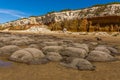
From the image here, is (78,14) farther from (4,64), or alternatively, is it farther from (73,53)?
(4,64)

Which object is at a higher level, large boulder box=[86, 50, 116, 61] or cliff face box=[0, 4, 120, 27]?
cliff face box=[0, 4, 120, 27]

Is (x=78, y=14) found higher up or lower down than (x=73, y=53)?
higher up

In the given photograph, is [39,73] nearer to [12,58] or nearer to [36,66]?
[36,66]

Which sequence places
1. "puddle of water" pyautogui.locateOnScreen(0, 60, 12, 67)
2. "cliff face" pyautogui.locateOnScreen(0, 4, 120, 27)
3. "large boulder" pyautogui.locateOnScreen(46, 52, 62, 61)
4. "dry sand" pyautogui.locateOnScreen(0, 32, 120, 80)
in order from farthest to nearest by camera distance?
"cliff face" pyautogui.locateOnScreen(0, 4, 120, 27) → "large boulder" pyautogui.locateOnScreen(46, 52, 62, 61) → "puddle of water" pyautogui.locateOnScreen(0, 60, 12, 67) → "dry sand" pyautogui.locateOnScreen(0, 32, 120, 80)

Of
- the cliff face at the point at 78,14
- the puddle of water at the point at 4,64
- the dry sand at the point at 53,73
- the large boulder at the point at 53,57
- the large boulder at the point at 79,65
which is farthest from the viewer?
the cliff face at the point at 78,14

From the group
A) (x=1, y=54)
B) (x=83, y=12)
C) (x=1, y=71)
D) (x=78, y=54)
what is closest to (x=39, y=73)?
(x=1, y=71)

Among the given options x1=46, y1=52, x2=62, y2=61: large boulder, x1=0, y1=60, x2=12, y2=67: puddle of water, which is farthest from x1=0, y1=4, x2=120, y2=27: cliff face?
x1=0, y1=60, x2=12, y2=67: puddle of water

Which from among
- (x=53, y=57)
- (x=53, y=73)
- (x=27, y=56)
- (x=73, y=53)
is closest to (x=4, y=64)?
(x=27, y=56)

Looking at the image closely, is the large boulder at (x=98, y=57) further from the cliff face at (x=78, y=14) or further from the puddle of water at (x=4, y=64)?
the cliff face at (x=78, y=14)

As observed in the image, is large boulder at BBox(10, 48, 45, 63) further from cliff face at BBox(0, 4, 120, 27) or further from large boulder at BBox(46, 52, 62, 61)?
cliff face at BBox(0, 4, 120, 27)

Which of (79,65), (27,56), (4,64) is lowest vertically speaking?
(79,65)

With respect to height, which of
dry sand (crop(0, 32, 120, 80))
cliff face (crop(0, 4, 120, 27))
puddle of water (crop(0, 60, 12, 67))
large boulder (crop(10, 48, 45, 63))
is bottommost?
dry sand (crop(0, 32, 120, 80))

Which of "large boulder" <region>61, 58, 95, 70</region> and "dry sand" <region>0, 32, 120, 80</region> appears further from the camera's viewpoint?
"large boulder" <region>61, 58, 95, 70</region>

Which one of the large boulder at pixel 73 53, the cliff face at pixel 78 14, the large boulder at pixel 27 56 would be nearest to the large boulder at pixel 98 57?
the large boulder at pixel 73 53
